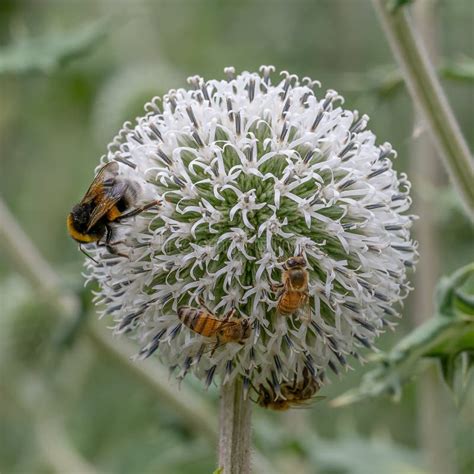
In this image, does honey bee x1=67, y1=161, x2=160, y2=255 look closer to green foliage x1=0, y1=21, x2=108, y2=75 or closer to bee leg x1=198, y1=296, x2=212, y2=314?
bee leg x1=198, y1=296, x2=212, y2=314

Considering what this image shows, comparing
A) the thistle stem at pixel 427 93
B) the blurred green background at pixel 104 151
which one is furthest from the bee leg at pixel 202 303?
the thistle stem at pixel 427 93

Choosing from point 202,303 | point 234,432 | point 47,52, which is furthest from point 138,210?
point 47,52

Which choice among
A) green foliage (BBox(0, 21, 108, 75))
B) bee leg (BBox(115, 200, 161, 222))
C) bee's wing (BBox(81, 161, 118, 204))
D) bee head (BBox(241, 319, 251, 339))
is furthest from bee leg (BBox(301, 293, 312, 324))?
green foliage (BBox(0, 21, 108, 75))

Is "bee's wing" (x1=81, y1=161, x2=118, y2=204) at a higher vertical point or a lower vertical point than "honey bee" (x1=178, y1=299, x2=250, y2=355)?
higher

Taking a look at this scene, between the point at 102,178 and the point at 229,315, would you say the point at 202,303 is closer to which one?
the point at 229,315

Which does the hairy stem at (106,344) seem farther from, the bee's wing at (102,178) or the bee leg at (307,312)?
the bee leg at (307,312)
